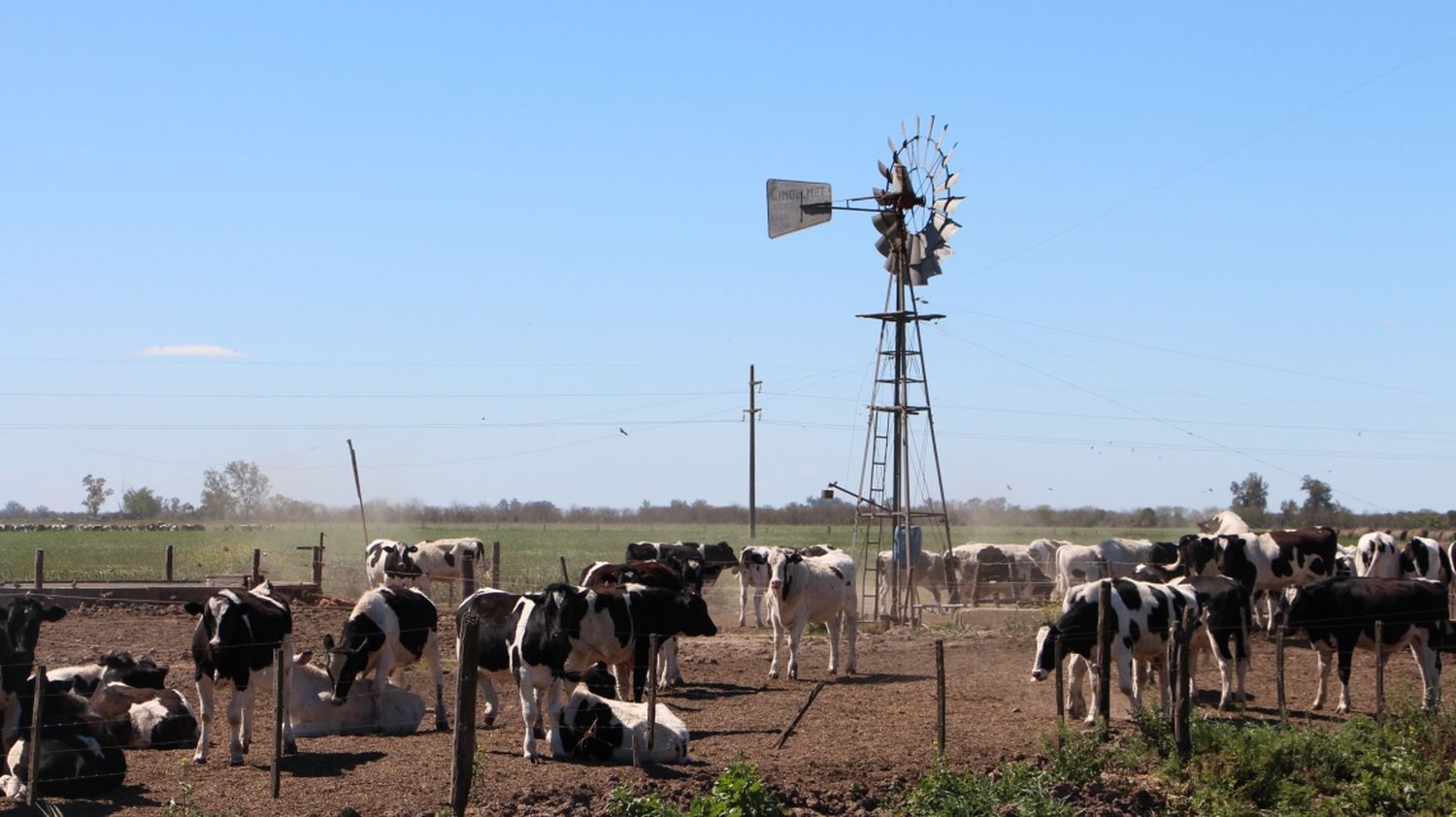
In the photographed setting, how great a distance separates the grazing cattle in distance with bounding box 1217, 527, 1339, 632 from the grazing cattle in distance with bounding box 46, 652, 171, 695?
18.6 m

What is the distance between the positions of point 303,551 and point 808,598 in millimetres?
44302

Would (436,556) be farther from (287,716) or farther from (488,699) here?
(287,716)

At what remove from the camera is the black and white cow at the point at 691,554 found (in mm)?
29066

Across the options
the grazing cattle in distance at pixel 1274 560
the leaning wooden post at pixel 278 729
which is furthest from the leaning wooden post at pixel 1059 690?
the grazing cattle in distance at pixel 1274 560

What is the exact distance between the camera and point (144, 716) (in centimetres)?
1546

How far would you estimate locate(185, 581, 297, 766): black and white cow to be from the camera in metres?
14.5

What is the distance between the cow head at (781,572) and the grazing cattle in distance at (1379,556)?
1239 cm

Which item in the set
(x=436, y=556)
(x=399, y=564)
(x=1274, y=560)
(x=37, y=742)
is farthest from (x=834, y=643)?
(x=436, y=556)

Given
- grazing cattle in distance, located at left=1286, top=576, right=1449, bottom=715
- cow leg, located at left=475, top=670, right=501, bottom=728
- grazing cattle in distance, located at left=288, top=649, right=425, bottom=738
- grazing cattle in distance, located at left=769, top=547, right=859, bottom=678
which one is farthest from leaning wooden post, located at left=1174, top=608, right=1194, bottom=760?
grazing cattle in distance, located at left=288, top=649, right=425, bottom=738

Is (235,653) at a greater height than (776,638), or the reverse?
(235,653)

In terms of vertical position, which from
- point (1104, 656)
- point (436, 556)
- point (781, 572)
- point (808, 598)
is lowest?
point (1104, 656)

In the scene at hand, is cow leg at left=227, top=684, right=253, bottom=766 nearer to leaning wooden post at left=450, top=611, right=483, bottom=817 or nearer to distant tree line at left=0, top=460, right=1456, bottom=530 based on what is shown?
leaning wooden post at left=450, top=611, right=483, bottom=817

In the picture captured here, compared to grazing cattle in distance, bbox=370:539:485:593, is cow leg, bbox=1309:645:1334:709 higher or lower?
Answer: lower

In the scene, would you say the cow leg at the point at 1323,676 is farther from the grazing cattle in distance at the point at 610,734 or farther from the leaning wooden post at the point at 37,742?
the leaning wooden post at the point at 37,742
